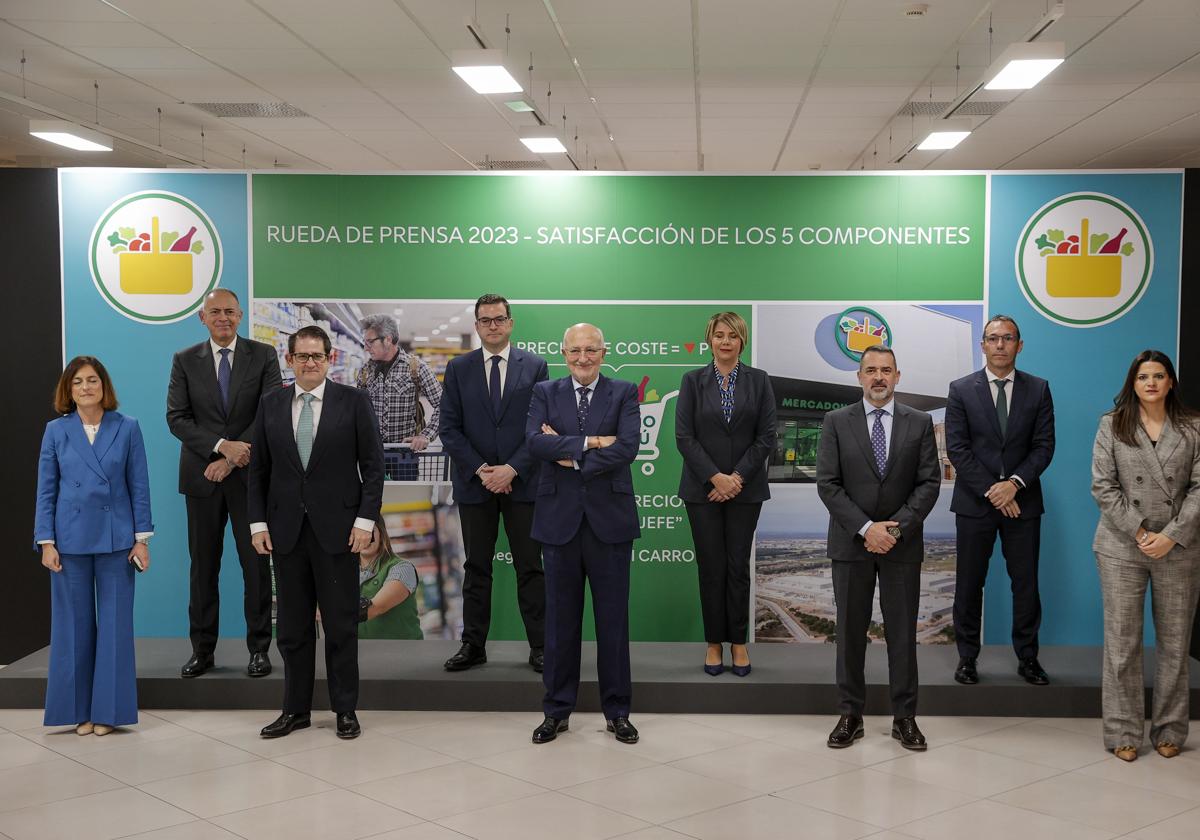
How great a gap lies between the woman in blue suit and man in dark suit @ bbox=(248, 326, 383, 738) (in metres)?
0.66

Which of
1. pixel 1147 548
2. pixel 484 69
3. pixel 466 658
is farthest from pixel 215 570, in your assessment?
pixel 1147 548

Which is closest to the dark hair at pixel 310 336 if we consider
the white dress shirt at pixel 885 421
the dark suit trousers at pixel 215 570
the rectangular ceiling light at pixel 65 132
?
the dark suit trousers at pixel 215 570

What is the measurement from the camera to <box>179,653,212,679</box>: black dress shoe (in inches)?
215

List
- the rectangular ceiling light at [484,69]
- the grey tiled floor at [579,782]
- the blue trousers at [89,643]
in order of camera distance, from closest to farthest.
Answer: the grey tiled floor at [579,782]
the blue trousers at [89,643]
the rectangular ceiling light at [484,69]

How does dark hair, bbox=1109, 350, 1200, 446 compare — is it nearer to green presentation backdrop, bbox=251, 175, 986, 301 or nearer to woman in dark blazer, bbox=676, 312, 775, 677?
woman in dark blazer, bbox=676, 312, 775, 677

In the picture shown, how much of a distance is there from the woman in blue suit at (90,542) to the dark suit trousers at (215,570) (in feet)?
1.49

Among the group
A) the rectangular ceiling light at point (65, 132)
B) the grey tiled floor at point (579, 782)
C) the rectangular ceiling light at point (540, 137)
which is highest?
the rectangular ceiling light at point (540, 137)

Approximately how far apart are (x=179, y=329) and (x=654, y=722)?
143 inches

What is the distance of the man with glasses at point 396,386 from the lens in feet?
21.0

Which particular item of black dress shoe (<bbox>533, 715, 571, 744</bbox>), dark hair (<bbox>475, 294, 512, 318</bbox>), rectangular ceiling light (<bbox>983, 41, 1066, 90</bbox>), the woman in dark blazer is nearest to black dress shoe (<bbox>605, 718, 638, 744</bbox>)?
black dress shoe (<bbox>533, 715, 571, 744</bbox>)

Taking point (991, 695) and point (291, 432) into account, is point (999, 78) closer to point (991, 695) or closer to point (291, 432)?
point (991, 695)

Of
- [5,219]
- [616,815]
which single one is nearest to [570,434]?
[616,815]

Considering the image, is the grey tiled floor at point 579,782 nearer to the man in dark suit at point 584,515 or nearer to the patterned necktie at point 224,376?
the man in dark suit at point 584,515

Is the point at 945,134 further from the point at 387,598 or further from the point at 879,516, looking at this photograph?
the point at 387,598
